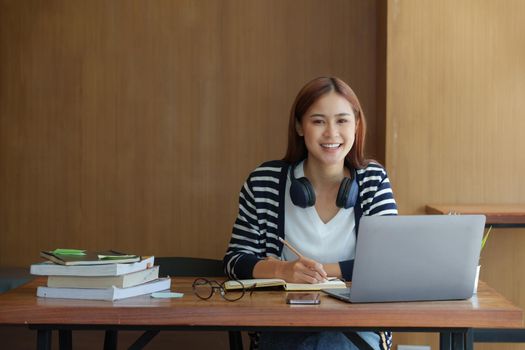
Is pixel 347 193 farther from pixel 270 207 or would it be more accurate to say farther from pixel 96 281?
pixel 96 281

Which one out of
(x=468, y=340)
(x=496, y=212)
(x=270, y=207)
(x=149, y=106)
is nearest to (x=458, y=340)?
(x=468, y=340)

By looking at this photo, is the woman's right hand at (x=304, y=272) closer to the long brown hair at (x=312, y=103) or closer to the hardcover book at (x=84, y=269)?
the hardcover book at (x=84, y=269)

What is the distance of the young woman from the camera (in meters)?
2.69

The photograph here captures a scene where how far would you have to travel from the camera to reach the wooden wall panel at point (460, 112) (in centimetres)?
381

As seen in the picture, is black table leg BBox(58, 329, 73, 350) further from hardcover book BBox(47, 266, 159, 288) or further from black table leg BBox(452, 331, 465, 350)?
black table leg BBox(452, 331, 465, 350)

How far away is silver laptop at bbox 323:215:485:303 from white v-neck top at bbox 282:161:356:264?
574 millimetres

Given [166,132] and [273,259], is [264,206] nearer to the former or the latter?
[273,259]

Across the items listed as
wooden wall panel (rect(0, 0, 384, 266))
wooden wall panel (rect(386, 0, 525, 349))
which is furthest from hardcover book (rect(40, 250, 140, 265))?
wooden wall panel (rect(0, 0, 384, 266))

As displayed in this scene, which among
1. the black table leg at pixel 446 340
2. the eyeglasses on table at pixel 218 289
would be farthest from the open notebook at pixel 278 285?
the black table leg at pixel 446 340

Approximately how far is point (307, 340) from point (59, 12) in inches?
131

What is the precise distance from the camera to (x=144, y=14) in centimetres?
493

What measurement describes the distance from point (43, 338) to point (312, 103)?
3.95ft

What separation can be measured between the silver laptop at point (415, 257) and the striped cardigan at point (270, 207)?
63cm

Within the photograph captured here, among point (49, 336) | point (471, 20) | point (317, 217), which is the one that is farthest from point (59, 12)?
point (49, 336)
